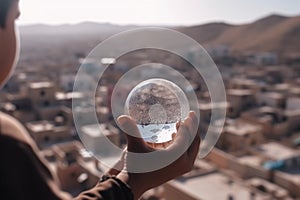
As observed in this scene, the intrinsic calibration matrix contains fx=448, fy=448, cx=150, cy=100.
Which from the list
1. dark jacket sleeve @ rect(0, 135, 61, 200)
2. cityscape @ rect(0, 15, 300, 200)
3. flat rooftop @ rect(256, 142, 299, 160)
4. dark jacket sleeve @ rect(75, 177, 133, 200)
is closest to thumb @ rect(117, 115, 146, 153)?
dark jacket sleeve @ rect(75, 177, 133, 200)

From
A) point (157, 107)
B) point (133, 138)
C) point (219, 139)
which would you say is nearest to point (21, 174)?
point (133, 138)

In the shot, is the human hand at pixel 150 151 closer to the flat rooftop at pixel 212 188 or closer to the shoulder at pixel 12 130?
the shoulder at pixel 12 130

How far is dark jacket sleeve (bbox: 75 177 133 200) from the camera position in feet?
2.94

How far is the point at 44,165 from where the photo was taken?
0.80m

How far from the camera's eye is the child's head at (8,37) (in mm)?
793

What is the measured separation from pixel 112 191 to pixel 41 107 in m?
15.8

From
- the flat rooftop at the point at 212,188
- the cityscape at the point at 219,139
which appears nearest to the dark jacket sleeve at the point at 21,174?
the cityscape at the point at 219,139

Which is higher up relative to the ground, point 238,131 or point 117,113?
point 117,113

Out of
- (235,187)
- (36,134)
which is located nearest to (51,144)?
(36,134)

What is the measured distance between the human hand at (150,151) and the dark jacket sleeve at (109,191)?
0.11ft

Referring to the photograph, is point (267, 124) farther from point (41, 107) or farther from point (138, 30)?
point (138, 30)

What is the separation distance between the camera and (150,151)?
3.46 ft

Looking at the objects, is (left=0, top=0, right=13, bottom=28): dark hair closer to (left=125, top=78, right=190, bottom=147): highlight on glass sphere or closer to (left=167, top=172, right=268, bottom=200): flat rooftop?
(left=125, top=78, right=190, bottom=147): highlight on glass sphere

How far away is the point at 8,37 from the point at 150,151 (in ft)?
1.40
